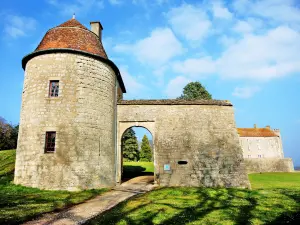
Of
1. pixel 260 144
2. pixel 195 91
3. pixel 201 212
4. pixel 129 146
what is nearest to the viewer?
pixel 201 212

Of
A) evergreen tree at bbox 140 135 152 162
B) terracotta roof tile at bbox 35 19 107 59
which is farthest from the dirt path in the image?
evergreen tree at bbox 140 135 152 162

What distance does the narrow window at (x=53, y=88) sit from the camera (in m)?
12.1

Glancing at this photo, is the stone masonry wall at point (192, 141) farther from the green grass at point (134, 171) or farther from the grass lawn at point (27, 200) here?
the green grass at point (134, 171)

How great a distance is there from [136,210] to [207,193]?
452 centimetres

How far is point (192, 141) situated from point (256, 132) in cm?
3454

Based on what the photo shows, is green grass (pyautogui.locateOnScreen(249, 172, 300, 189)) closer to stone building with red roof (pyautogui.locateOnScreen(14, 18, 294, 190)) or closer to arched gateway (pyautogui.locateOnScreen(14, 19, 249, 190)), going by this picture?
arched gateway (pyautogui.locateOnScreen(14, 19, 249, 190))

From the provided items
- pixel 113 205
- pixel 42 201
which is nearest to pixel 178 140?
pixel 113 205

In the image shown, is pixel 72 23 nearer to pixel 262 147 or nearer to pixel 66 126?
pixel 66 126

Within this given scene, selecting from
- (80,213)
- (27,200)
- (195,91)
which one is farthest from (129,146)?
(80,213)

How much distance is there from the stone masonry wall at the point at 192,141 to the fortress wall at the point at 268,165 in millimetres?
22673

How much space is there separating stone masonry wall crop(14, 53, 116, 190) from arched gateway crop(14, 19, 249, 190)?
0.15 ft

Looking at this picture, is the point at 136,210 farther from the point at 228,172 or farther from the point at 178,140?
the point at 228,172

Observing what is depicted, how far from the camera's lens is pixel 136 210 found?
23.8ft

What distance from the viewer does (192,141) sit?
14648 millimetres
